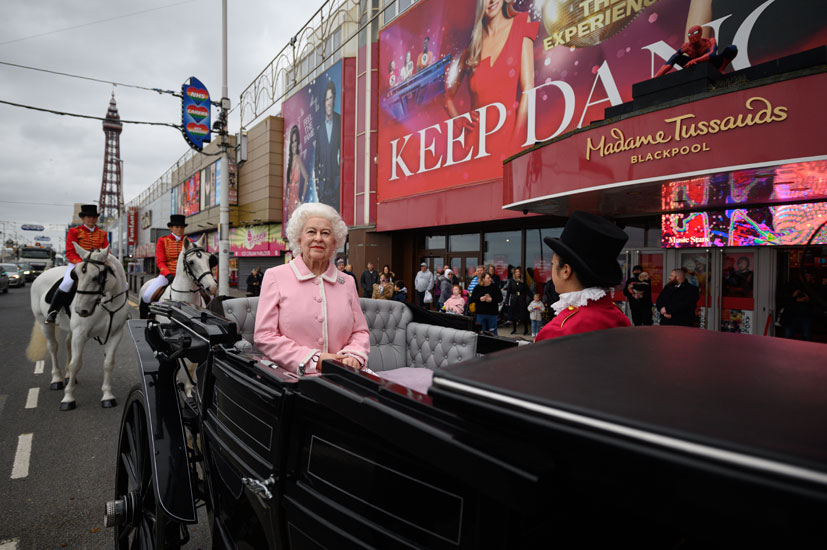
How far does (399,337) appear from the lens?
3.93m

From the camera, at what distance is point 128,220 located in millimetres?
47844

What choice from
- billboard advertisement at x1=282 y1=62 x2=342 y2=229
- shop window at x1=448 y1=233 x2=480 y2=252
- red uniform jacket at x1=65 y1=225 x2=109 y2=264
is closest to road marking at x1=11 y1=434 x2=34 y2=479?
red uniform jacket at x1=65 y1=225 x2=109 y2=264

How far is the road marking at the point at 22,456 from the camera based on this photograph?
123 inches

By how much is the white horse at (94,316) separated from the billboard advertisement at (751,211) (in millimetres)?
7198

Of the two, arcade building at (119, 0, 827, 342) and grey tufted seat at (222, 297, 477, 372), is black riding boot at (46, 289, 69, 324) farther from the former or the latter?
arcade building at (119, 0, 827, 342)

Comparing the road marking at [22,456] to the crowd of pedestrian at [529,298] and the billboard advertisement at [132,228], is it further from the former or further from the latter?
the billboard advertisement at [132,228]

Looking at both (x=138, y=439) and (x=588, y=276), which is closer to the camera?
(x=588, y=276)

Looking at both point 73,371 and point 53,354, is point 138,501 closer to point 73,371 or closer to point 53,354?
point 73,371

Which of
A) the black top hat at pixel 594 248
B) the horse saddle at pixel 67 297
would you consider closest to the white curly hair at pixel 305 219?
the black top hat at pixel 594 248

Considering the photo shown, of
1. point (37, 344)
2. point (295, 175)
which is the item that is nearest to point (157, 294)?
point (37, 344)

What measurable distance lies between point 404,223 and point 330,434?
508 inches

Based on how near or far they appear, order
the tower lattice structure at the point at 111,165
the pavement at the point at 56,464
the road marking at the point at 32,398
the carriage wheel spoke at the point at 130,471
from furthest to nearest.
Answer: the tower lattice structure at the point at 111,165 < the road marking at the point at 32,398 < the pavement at the point at 56,464 < the carriage wheel spoke at the point at 130,471

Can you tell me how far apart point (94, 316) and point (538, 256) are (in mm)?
9825

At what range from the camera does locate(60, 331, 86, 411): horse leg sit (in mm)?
4461
